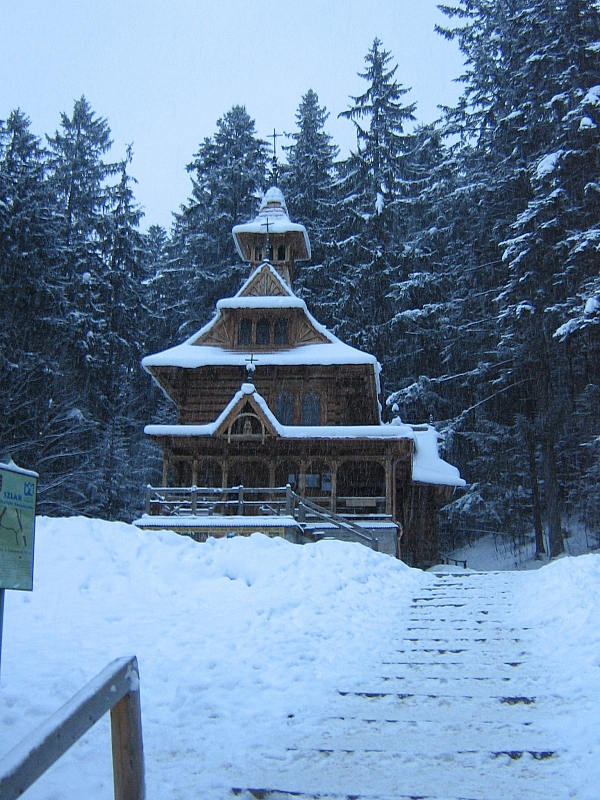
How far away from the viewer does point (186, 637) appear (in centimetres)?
852

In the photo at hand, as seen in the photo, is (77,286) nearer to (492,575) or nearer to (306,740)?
(492,575)

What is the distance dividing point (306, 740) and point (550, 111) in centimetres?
2754

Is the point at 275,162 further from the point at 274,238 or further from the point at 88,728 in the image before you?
the point at 88,728

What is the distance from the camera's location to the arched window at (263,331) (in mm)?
28797

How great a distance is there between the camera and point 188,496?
1011 inches

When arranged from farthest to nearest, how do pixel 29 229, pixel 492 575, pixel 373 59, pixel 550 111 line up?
pixel 373 59 < pixel 29 229 < pixel 550 111 < pixel 492 575

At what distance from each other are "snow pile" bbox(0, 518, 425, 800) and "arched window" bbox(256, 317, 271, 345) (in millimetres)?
15658

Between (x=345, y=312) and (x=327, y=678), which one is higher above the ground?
(x=345, y=312)

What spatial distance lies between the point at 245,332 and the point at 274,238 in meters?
5.27

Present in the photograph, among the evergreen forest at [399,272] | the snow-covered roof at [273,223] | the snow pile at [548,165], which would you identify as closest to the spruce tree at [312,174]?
the evergreen forest at [399,272]

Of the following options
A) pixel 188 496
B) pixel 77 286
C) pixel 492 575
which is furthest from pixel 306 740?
pixel 77 286

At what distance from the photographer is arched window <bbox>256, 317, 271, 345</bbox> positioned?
2880 cm

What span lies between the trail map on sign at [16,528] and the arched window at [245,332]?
23.8 meters

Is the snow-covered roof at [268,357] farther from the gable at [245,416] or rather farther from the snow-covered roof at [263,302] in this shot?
the gable at [245,416]
